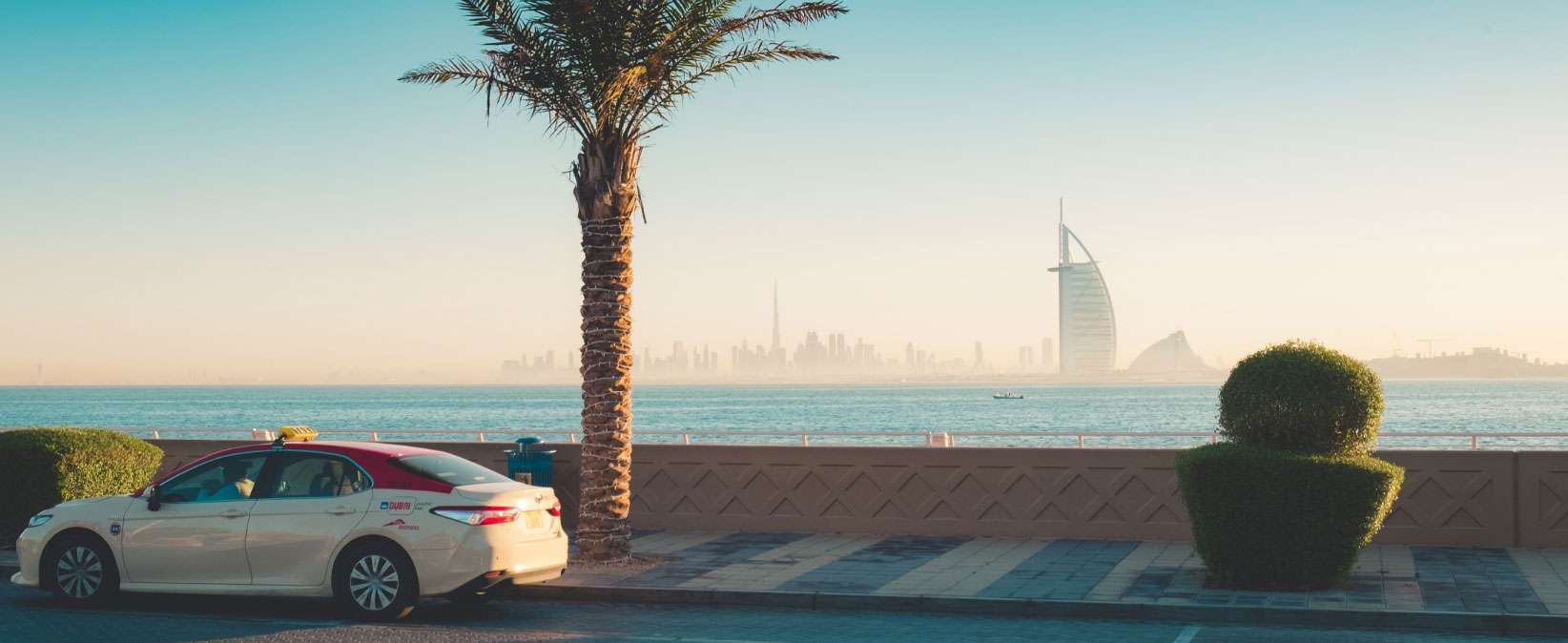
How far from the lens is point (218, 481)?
11.9 metres

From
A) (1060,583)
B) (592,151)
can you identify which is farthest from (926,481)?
(592,151)

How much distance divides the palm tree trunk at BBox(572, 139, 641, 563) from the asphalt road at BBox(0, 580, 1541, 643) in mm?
2193

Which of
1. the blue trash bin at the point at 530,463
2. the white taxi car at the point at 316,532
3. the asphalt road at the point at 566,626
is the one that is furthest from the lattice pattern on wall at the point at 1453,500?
the blue trash bin at the point at 530,463

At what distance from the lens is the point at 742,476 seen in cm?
1780

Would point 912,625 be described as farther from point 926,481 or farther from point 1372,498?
point 926,481

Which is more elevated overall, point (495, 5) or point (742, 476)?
point (495, 5)

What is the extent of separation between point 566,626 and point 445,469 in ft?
5.35

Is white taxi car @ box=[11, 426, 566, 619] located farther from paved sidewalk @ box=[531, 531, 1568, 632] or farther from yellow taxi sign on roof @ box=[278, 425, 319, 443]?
paved sidewalk @ box=[531, 531, 1568, 632]

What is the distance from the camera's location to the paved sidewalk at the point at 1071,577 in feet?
38.0

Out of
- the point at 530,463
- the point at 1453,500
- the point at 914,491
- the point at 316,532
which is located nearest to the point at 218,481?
the point at 316,532

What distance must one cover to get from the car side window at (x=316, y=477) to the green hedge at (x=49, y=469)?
615 cm

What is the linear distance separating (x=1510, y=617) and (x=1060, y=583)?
Answer: 361 cm

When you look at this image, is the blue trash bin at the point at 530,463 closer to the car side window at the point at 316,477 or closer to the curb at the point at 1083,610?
the curb at the point at 1083,610

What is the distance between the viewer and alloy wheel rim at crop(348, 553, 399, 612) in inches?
446
